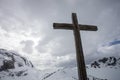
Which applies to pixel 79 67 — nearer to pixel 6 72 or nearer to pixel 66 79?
pixel 66 79

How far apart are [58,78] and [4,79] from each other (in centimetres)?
13109

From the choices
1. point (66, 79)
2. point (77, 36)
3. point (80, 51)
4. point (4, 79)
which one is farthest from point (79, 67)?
point (4, 79)

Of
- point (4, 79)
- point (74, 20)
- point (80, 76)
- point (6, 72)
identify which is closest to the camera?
point (80, 76)

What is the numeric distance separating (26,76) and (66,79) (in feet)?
439

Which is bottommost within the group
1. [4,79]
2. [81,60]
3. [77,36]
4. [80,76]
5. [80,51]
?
[4,79]

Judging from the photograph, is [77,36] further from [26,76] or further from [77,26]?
[26,76]

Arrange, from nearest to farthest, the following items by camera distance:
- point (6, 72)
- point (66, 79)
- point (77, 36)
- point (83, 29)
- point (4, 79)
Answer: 1. point (77, 36)
2. point (83, 29)
3. point (66, 79)
4. point (4, 79)
5. point (6, 72)

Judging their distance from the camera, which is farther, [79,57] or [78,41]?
[78,41]

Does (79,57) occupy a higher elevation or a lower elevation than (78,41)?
lower

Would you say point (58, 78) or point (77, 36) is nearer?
point (77, 36)

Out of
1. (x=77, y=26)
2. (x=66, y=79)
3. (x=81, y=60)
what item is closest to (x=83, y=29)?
(x=77, y=26)

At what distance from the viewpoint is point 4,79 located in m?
186

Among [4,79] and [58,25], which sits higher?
[58,25]

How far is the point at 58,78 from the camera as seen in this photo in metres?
79.2
